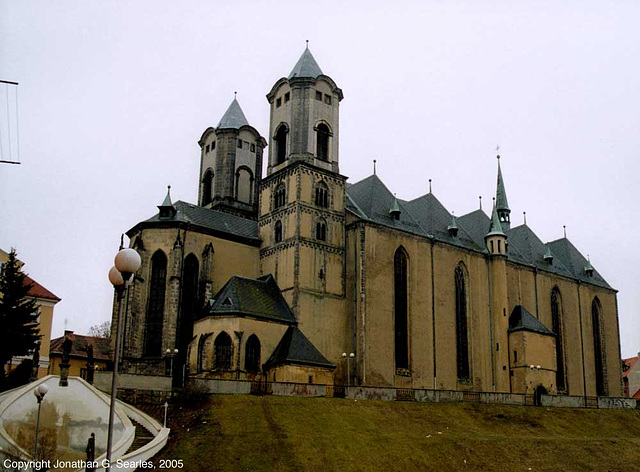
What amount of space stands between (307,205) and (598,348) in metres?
38.2

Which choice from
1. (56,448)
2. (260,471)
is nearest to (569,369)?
(260,471)

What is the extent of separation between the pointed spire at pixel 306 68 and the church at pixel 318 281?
0.68ft

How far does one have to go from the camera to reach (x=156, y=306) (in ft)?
175

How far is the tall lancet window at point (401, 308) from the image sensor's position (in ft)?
189

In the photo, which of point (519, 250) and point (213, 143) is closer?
point (213, 143)

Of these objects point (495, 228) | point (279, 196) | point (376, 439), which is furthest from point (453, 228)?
point (376, 439)

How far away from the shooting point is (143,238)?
54156 millimetres

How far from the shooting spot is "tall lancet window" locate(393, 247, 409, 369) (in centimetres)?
5747

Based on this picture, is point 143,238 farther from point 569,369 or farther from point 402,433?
point 569,369

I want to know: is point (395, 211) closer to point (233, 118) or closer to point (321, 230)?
point (321, 230)

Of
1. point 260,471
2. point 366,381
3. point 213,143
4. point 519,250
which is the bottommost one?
point 260,471

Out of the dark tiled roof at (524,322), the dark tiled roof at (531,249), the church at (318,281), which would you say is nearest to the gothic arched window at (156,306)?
the church at (318,281)

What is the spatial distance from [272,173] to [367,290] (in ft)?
40.5

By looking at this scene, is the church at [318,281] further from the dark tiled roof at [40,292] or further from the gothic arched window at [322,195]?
the dark tiled roof at [40,292]
